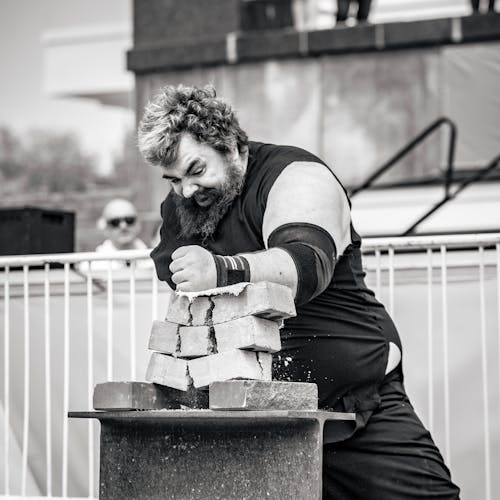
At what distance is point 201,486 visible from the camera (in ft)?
10.9

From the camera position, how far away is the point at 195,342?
134 inches

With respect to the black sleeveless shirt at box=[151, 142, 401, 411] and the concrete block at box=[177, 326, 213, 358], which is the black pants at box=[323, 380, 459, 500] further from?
the concrete block at box=[177, 326, 213, 358]

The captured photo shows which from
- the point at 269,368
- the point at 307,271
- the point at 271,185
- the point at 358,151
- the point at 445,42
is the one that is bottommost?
the point at 269,368

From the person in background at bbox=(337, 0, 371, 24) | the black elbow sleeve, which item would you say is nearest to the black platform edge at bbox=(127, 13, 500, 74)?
the person in background at bbox=(337, 0, 371, 24)

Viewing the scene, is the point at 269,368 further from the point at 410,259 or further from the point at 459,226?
the point at 459,226

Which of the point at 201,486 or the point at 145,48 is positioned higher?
the point at 145,48

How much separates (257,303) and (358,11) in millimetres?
8473

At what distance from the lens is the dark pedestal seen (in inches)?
127

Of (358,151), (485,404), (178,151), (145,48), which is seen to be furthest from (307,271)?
(145,48)

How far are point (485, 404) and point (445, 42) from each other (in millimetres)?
6322

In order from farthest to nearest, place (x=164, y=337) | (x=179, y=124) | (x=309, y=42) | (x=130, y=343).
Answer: (x=309, y=42) < (x=130, y=343) < (x=179, y=124) < (x=164, y=337)

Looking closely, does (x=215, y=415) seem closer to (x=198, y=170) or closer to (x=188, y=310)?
(x=188, y=310)

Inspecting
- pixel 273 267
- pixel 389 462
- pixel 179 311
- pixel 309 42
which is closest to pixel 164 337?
pixel 179 311

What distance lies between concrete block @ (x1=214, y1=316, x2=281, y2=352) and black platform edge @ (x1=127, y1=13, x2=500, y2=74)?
25.7ft
